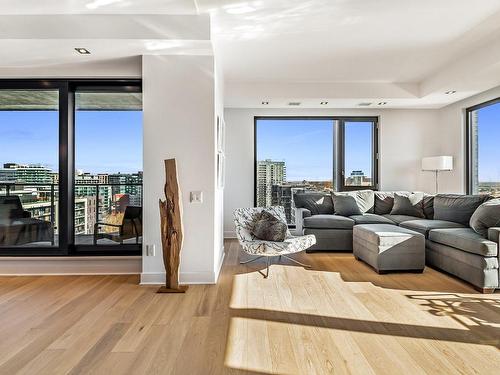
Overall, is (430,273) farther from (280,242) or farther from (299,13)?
(299,13)

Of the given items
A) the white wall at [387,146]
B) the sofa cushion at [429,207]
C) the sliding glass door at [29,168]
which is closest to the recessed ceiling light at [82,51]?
the sliding glass door at [29,168]

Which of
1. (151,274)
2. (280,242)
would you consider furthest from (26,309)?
(280,242)

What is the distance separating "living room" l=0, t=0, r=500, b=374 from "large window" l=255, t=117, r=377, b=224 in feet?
2.94

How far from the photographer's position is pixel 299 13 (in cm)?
318

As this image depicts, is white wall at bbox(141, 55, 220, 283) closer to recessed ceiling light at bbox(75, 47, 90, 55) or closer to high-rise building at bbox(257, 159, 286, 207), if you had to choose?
recessed ceiling light at bbox(75, 47, 90, 55)

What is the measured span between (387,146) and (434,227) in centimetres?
250

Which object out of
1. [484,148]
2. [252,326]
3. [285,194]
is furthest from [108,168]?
[484,148]

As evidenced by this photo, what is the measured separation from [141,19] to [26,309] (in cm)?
298

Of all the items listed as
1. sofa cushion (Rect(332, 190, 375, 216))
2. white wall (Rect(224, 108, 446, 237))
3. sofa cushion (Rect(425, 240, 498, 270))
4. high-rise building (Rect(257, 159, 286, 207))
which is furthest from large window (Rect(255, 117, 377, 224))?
sofa cushion (Rect(425, 240, 498, 270))

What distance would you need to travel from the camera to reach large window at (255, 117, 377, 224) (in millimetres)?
6523

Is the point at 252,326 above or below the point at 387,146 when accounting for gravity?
below

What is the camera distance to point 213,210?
3.56m

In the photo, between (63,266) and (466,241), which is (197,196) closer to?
(63,266)

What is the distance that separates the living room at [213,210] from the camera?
2.28 m
